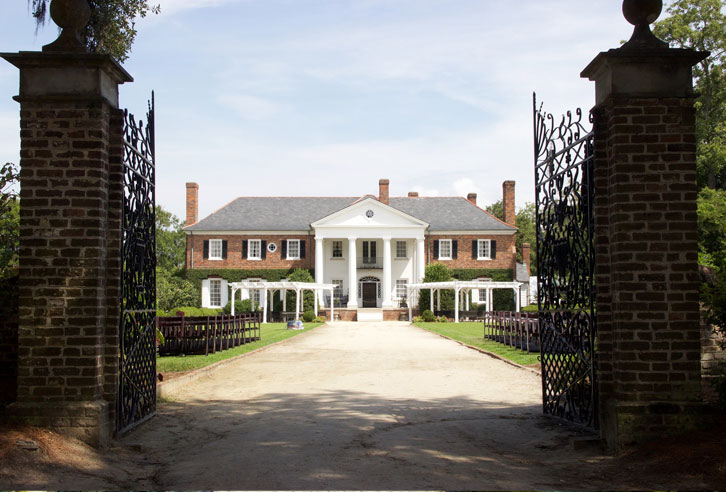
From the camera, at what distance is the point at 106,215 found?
6047 mm

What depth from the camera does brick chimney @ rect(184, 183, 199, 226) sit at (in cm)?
5269

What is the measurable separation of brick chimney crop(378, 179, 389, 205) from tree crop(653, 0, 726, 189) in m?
22.2

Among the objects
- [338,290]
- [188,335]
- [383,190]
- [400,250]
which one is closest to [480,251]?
[400,250]

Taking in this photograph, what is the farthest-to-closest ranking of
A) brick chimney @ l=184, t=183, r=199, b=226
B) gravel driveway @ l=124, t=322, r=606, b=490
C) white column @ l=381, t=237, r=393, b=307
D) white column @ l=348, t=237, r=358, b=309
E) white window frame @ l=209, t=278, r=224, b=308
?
1. brick chimney @ l=184, t=183, r=199, b=226
2. white window frame @ l=209, t=278, r=224, b=308
3. white column @ l=381, t=237, r=393, b=307
4. white column @ l=348, t=237, r=358, b=309
5. gravel driveway @ l=124, t=322, r=606, b=490

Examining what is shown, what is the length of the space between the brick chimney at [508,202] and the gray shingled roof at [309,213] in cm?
142

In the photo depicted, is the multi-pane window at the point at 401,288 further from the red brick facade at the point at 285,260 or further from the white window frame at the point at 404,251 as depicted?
the red brick facade at the point at 285,260

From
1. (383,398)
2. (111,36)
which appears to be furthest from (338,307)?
(383,398)

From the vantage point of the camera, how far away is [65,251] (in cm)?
588

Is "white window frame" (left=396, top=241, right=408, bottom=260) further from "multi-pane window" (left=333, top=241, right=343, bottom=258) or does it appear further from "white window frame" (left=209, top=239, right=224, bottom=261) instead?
"white window frame" (left=209, top=239, right=224, bottom=261)

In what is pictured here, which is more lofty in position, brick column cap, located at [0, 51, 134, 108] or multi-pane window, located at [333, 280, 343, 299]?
brick column cap, located at [0, 51, 134, 108]

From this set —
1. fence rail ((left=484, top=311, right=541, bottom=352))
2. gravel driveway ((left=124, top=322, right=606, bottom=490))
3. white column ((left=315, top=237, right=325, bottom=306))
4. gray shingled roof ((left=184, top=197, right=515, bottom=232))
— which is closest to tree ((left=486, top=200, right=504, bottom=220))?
gray shingled roof ((left=184, top=197, right=515, bottom=232))

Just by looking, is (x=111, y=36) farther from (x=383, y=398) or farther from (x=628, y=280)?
(x=628, y=280)

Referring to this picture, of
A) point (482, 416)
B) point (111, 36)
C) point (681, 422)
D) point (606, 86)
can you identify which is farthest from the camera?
point (111, 36)

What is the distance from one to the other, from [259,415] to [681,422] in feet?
14.5
